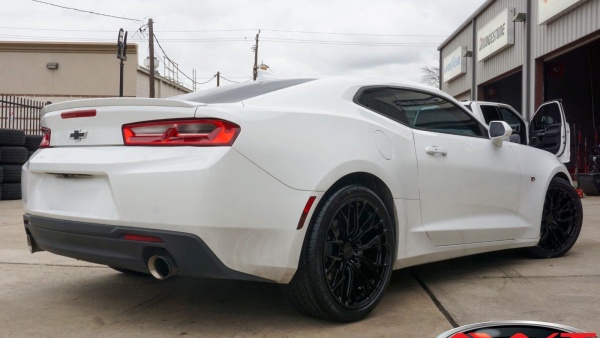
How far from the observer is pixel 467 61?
819 inches

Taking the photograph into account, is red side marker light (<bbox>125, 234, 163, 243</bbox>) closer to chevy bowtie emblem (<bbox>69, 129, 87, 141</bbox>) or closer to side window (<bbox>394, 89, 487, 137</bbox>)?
chevy bowtie emblem (<bbox>69, 129, 87, 141</bbox>)

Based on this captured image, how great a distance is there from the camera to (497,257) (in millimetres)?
5227

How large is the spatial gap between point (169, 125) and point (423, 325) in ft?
→ 5.52

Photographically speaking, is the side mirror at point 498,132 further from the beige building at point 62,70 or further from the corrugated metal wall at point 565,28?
the beige building at point 62,70

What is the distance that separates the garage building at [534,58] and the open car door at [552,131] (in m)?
5.67

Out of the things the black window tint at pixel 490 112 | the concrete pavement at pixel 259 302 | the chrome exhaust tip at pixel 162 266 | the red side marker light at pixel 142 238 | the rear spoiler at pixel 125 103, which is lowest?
the concrete pavement at pixel 259 302

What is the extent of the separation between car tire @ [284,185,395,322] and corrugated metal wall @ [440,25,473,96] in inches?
706

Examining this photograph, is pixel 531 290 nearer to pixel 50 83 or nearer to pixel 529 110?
pixel 529 110

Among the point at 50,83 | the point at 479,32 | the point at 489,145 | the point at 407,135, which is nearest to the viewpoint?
the point at 407,135

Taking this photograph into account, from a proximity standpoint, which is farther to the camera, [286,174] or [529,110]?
[529,110]

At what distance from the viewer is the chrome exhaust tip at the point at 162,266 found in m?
2.84

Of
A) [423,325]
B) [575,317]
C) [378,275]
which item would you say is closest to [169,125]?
[378,275]

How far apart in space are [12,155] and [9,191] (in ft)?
2.25

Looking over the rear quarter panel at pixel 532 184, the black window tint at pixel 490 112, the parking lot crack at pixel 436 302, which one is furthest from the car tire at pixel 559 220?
the black window tint at pixel 490 112
